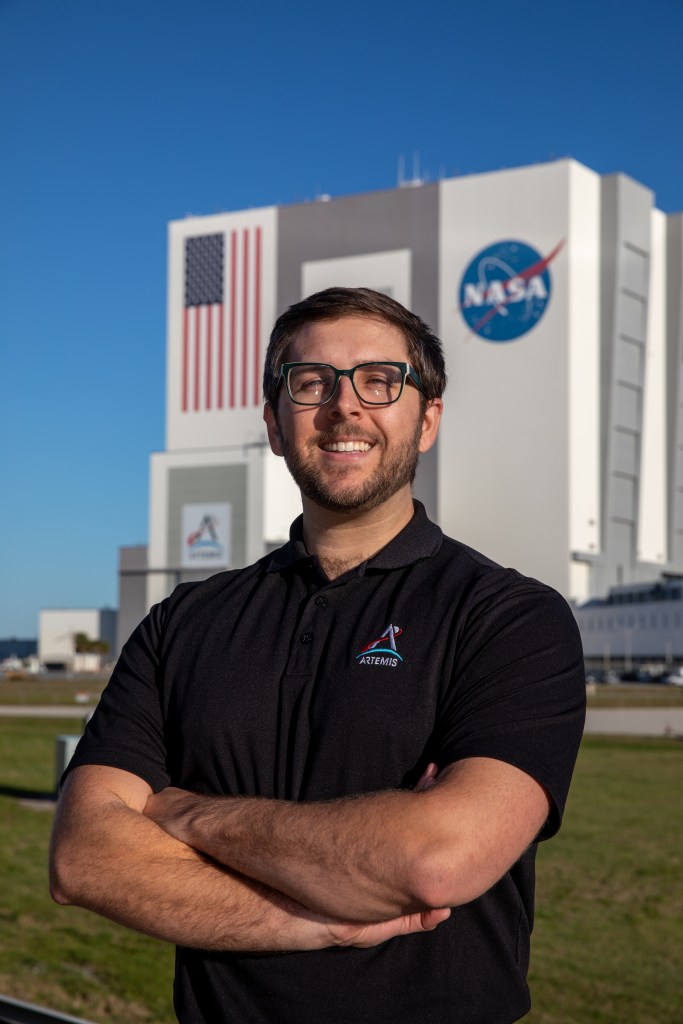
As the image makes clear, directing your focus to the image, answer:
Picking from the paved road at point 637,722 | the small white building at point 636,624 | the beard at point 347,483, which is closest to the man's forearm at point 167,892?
the beard at point 347,483

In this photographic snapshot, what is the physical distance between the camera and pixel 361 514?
280cm

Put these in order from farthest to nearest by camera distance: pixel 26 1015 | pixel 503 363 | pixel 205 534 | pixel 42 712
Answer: pixel 205 534, pixel 503 363, pixel 42 712, pixel 26 1015

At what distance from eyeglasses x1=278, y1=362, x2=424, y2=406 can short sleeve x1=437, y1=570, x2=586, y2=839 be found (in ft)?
1.79

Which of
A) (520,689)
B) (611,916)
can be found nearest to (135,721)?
(520,689)

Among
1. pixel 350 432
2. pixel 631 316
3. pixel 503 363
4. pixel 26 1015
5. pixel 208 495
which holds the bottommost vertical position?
pixel 26 1015

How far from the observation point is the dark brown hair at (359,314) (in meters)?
2.82

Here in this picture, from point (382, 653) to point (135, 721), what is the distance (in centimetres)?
68

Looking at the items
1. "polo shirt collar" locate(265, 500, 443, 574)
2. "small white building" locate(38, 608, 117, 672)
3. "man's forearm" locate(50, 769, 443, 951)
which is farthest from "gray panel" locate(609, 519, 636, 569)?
"man's forearm" locate(50, 769, 443, 951)

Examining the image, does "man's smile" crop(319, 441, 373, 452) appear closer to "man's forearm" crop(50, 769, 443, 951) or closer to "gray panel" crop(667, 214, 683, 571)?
"man's forearm" crop(50, 769, 443, 951)

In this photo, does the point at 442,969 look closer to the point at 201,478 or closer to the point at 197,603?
the point at 197,603

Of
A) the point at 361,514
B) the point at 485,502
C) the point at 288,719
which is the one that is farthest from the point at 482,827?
the point at 485,502

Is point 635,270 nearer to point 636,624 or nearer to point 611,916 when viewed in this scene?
point 636,624

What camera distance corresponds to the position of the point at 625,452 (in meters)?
84.7

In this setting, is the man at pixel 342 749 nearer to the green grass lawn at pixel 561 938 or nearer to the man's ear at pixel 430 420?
the man's ear at pixel 430 420
